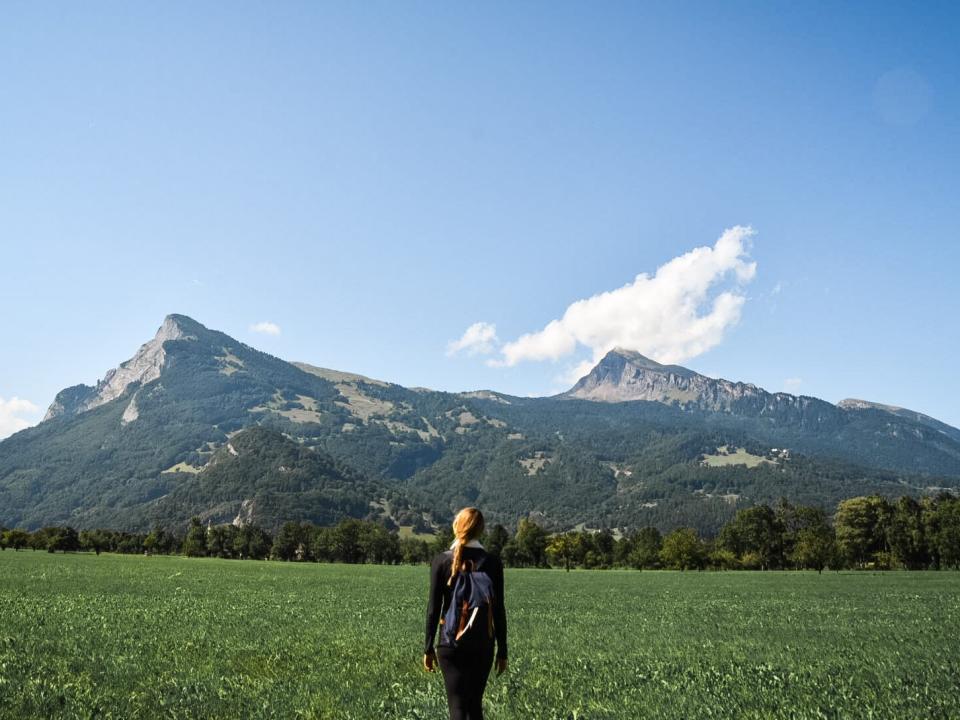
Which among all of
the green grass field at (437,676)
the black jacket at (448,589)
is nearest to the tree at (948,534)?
the green grass field at (437,676)

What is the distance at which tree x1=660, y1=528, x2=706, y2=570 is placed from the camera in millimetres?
115919

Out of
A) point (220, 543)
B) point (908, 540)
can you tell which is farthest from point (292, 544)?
point (908, 540)

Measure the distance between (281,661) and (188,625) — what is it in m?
8.28

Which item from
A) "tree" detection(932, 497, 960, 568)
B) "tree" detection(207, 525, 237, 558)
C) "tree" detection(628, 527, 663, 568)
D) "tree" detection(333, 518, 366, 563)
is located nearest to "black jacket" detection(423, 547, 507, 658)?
"tree" detection(932, 497, 960, 568)

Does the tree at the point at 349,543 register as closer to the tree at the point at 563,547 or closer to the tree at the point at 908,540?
the tree at the point at 563,547

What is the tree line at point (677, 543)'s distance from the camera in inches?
3649

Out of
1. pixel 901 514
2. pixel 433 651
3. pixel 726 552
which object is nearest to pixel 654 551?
pixel 726 552

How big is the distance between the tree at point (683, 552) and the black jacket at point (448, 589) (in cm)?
12022

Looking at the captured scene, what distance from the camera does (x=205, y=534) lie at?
153 meters

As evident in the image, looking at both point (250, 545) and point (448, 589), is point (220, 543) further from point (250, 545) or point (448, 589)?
point (448, 589)

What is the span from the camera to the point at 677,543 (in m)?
119

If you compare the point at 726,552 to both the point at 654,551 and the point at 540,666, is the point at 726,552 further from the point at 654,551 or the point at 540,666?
the point at 540,666

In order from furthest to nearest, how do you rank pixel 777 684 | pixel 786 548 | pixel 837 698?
pixel 786 548 → pixel 777 684 → pixel 837 698

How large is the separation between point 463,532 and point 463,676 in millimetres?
1781
